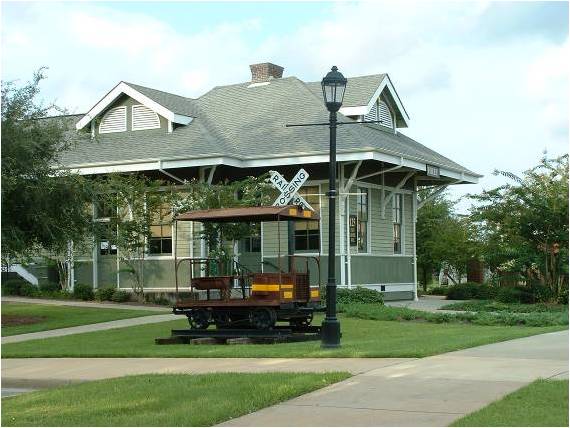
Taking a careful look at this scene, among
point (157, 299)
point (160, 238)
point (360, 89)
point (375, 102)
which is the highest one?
point (360, 89)

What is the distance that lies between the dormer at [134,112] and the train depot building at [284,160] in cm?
4

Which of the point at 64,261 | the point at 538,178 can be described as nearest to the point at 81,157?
the point at 64,261

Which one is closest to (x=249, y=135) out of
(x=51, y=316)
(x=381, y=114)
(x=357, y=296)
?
(x=381, y=114)

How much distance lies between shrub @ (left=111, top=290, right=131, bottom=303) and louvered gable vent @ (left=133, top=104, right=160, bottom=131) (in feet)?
19.0

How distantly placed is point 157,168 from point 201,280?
9777mm

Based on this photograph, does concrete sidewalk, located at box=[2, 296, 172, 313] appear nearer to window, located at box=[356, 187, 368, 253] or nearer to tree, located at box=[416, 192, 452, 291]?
window, located at box=[356, 187, 368, 253]

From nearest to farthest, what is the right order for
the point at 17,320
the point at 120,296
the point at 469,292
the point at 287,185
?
the point at 287,185 < the point at 17,320 < the point at 120,296 < the point at 469,292

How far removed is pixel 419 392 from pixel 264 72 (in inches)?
976

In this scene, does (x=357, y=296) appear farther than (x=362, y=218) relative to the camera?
No

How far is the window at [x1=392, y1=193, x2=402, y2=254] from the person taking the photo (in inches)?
1175

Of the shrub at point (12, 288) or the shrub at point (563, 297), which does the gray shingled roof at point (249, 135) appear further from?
the shrub at point (563, 297)

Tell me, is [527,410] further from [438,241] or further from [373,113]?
[438,241]

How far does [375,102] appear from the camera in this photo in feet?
97.7

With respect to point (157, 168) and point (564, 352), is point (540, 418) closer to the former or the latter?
point (564, 352)
